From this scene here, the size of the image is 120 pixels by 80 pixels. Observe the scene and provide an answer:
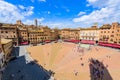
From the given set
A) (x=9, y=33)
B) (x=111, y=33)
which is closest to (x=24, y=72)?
(x=9, y=33)

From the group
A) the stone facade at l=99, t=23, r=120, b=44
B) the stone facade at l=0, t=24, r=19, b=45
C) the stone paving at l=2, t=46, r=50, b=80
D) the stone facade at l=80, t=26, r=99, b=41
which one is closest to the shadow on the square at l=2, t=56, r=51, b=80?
the stone paving at l=2, t=46, r=50, b=80

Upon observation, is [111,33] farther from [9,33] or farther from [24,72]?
[9,33]

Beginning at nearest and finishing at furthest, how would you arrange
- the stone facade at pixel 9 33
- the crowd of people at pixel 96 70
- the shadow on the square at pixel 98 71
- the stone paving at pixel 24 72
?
the shadow on the square at pixel 98 71 → the crowd of people at pixel 96 70 → the stone paving at pixel 24 72 → the stone facade at pixel 9 33

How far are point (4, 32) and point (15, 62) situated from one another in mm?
33763

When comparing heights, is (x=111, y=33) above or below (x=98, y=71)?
above

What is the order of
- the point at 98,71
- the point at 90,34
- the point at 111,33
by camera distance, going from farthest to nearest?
the point at 90,34
the point at 111,33
the point at 98,71

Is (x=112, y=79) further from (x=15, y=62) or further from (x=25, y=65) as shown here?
(x=15, y=62)

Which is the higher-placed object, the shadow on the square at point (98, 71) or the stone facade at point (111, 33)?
the stone facade at point (111, 33)

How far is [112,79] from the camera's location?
28.8 meters

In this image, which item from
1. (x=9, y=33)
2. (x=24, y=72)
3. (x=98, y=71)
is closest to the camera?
(x=98, y=71)

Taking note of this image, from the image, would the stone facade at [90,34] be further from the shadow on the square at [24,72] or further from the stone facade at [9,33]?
the shadow on the square at [24,72]

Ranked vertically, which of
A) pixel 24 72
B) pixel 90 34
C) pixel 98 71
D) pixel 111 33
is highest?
pixel 111 33

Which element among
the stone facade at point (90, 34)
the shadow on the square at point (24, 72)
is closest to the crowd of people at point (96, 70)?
the shadow on the square at point (24, 72)

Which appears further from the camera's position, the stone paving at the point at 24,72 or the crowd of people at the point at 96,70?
the stone paving at the point at 24,72
